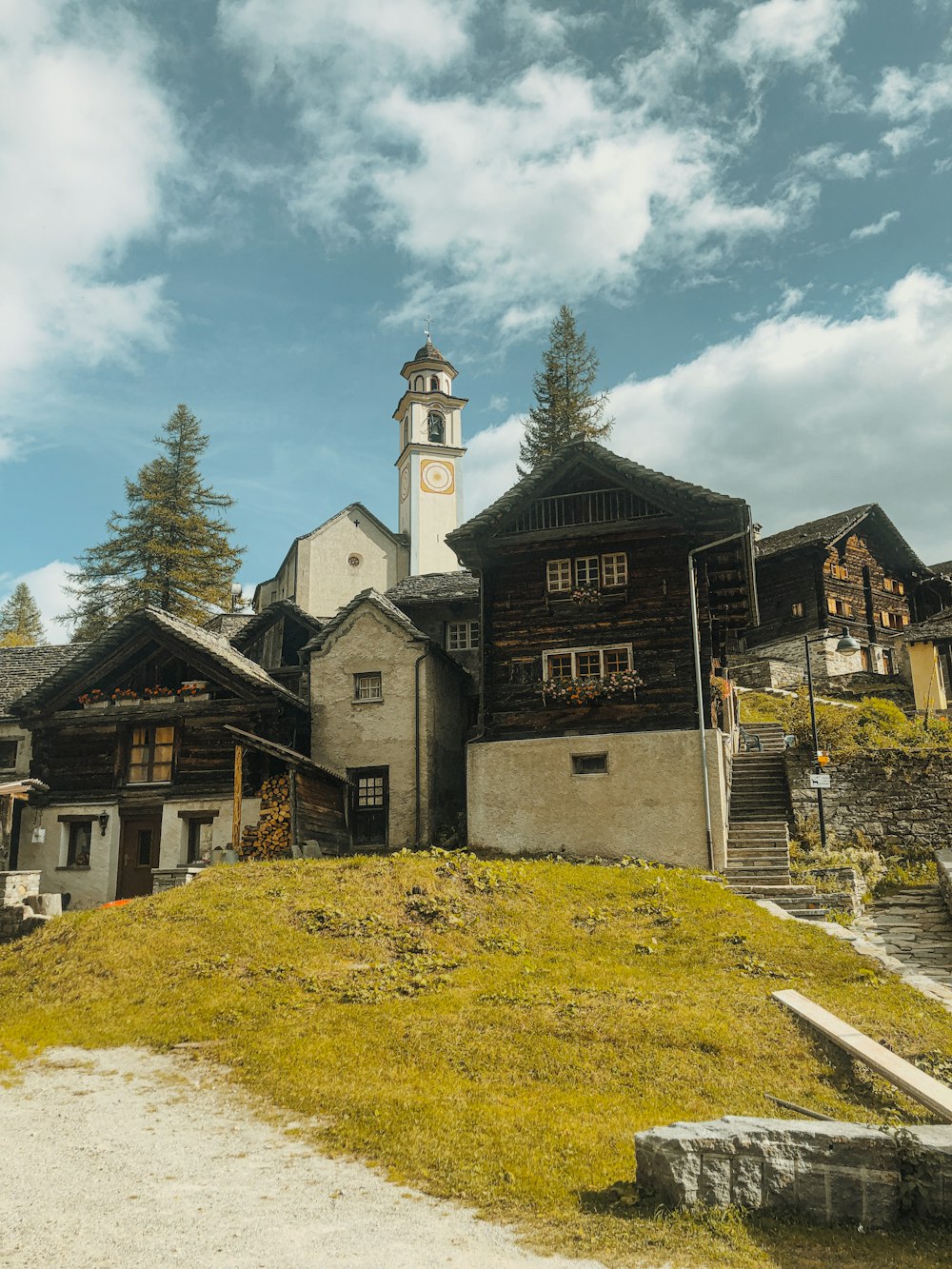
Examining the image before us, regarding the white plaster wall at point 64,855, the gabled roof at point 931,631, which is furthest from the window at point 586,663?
the gabled roof at point 931,631

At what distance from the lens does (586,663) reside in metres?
24.8

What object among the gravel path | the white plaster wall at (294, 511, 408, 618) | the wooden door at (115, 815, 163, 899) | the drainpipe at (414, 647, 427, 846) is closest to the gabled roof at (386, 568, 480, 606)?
the drainpipe at (414, 647, 427, 846)

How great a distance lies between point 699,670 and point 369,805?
963cm

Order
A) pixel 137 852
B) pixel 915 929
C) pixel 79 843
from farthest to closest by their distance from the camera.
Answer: pixel 79 843 < pixel 137 852 < pixel 915 929

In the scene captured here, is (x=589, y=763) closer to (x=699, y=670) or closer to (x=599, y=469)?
(x=699, y=670)

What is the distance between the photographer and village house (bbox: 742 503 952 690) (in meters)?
43.1

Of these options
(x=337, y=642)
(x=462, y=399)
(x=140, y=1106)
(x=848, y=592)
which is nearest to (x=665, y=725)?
(x=337, y=642)

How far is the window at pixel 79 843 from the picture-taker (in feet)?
88.2

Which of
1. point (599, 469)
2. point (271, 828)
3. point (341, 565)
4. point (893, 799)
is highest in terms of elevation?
point (341, 565)

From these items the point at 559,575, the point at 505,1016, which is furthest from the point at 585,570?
the point at 505,1016

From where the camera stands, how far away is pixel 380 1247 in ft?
22.1

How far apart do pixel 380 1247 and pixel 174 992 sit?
26.7 ft

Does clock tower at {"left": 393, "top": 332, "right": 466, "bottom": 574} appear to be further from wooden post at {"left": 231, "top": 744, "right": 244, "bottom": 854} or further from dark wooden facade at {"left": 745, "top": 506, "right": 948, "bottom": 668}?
wooden post at {"left": 231, "top": 744, "right": 244, "bottom": 854}

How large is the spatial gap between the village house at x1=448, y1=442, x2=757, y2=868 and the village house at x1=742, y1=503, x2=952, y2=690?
60.2 ft
